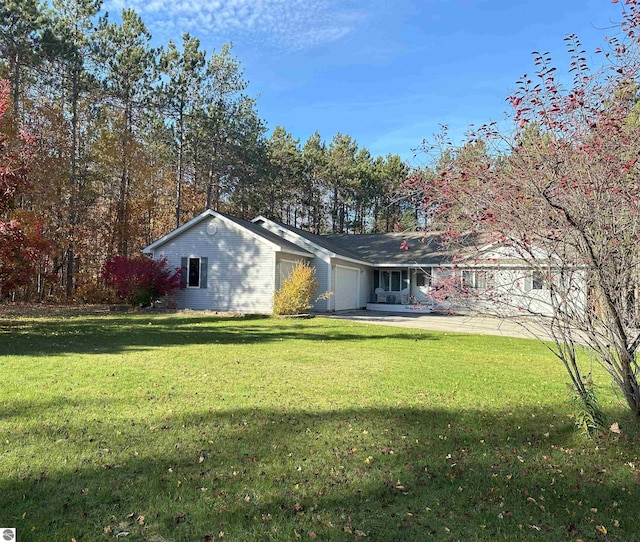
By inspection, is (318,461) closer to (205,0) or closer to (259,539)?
(259,539)

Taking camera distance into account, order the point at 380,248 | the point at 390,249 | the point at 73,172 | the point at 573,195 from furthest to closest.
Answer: the point at 380,248 → the point at 390,249 → the point at 73,172 → the point at 573,195

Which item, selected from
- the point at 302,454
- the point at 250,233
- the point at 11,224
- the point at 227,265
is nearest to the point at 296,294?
the point at 250,233

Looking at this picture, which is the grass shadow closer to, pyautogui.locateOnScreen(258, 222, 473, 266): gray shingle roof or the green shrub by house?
the green shrub by house

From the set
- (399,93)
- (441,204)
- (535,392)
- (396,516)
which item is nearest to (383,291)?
(399,93)

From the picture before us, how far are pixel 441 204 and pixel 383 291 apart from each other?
20.7 metres

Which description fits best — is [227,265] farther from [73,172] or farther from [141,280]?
[73,172]

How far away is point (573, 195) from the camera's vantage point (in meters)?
3.86

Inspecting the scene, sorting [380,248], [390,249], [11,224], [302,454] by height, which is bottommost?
[302,454]

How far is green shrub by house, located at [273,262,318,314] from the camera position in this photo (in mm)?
17609

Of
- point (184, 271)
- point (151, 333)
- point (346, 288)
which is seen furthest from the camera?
point (346, 288)

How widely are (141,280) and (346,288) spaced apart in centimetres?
950

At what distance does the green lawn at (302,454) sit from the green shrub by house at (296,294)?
9770mm

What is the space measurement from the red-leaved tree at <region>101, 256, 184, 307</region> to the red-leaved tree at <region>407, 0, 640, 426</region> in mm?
17042

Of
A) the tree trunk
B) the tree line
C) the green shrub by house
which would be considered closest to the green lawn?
the green shrub by house
